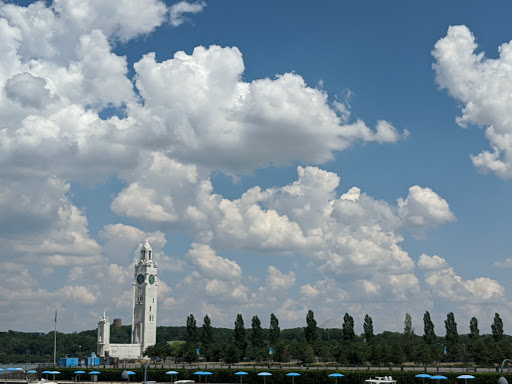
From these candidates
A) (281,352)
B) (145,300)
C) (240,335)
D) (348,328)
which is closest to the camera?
(281,352)

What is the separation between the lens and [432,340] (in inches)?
4926

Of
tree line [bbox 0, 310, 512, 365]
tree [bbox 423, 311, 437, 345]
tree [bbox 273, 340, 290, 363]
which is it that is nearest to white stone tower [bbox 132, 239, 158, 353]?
tree line [bbox 0, 310, 512, 365]

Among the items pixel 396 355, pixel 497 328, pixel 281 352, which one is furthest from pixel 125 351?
pixel 497 328

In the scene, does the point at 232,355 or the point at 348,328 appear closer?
the point at 232,355

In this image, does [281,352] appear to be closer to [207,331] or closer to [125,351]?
[207,331]

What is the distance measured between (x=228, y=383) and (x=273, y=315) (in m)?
36.8

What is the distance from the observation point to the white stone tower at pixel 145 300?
147 metres

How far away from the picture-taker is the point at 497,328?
121188 millimetres

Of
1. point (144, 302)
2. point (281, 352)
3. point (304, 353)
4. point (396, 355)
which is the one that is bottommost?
point (396, 355)

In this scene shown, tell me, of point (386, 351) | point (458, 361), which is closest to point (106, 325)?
point (386, 351)

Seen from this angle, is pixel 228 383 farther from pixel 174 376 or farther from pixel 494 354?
pixel 494 354

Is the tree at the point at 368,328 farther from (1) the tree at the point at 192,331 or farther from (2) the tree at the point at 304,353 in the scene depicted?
(1) the tree at the point at 192,331

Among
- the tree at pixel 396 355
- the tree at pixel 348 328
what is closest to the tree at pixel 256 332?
the tree at pixel 348 328

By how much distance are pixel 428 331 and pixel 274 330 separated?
32.8m
